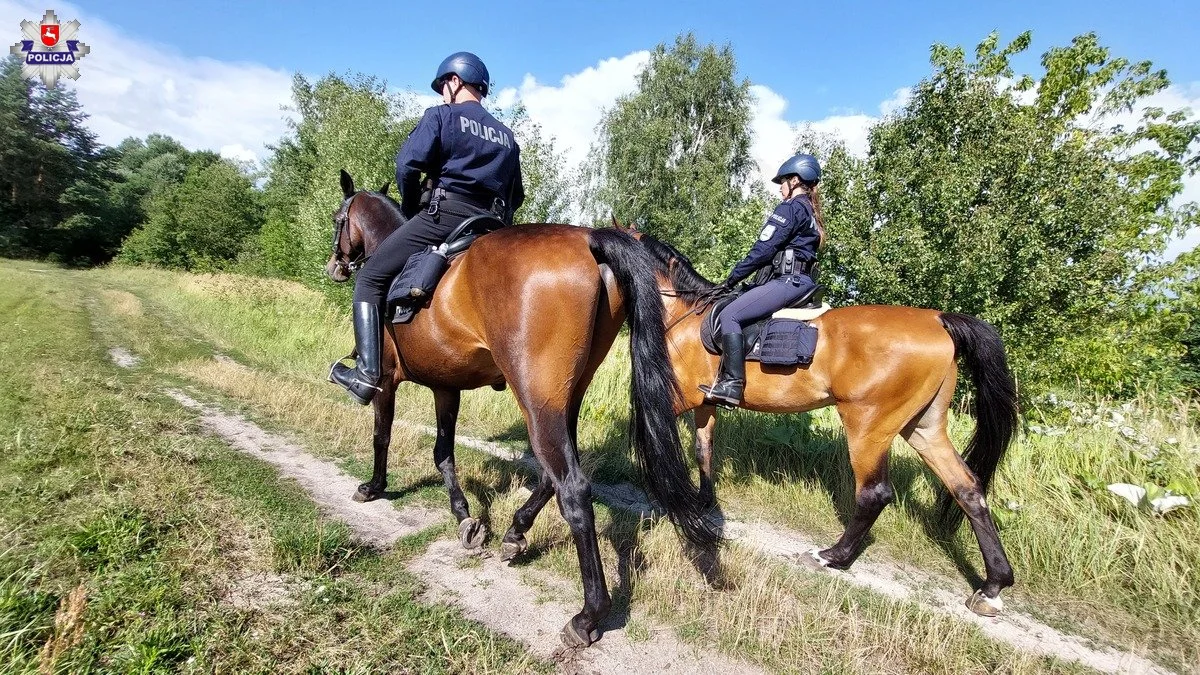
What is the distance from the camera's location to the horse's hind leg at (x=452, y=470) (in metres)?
3.61

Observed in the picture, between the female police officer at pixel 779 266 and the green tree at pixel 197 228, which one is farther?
the green tree at pixel 197 228

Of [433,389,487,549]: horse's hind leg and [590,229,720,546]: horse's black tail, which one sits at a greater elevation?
[590,229,720,546]: horse's black tail

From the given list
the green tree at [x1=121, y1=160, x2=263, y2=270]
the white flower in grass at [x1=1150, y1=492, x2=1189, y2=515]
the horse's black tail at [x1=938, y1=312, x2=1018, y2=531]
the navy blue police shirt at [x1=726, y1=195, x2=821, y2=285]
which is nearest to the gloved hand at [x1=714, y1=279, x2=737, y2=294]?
the navy blue police shirt at [x1=726, y1=195, x2=821, y2=285]

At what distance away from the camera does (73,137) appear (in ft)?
128

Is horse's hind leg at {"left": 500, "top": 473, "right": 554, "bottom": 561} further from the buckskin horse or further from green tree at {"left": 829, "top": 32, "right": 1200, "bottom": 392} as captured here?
green tree at {"left": 829, "top": 32, "right": 1200, "bottom": 392}

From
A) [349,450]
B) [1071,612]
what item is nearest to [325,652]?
[349,450]

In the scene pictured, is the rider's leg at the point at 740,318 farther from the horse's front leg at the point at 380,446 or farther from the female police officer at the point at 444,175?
the horse's front leg at the point at 380,446

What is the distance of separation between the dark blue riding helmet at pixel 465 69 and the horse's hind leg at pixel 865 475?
367 cm

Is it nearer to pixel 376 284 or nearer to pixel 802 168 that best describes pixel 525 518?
pixel 376 284

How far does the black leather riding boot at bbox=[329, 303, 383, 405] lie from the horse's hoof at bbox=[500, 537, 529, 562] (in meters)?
1.46

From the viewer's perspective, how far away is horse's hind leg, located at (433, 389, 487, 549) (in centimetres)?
361

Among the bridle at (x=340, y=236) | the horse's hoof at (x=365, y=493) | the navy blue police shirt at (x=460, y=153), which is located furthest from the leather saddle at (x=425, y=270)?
the horse's hoof at (x=365, y=493)

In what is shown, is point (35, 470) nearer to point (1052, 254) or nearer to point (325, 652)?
point (325, 652)

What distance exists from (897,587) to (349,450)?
5.12m
